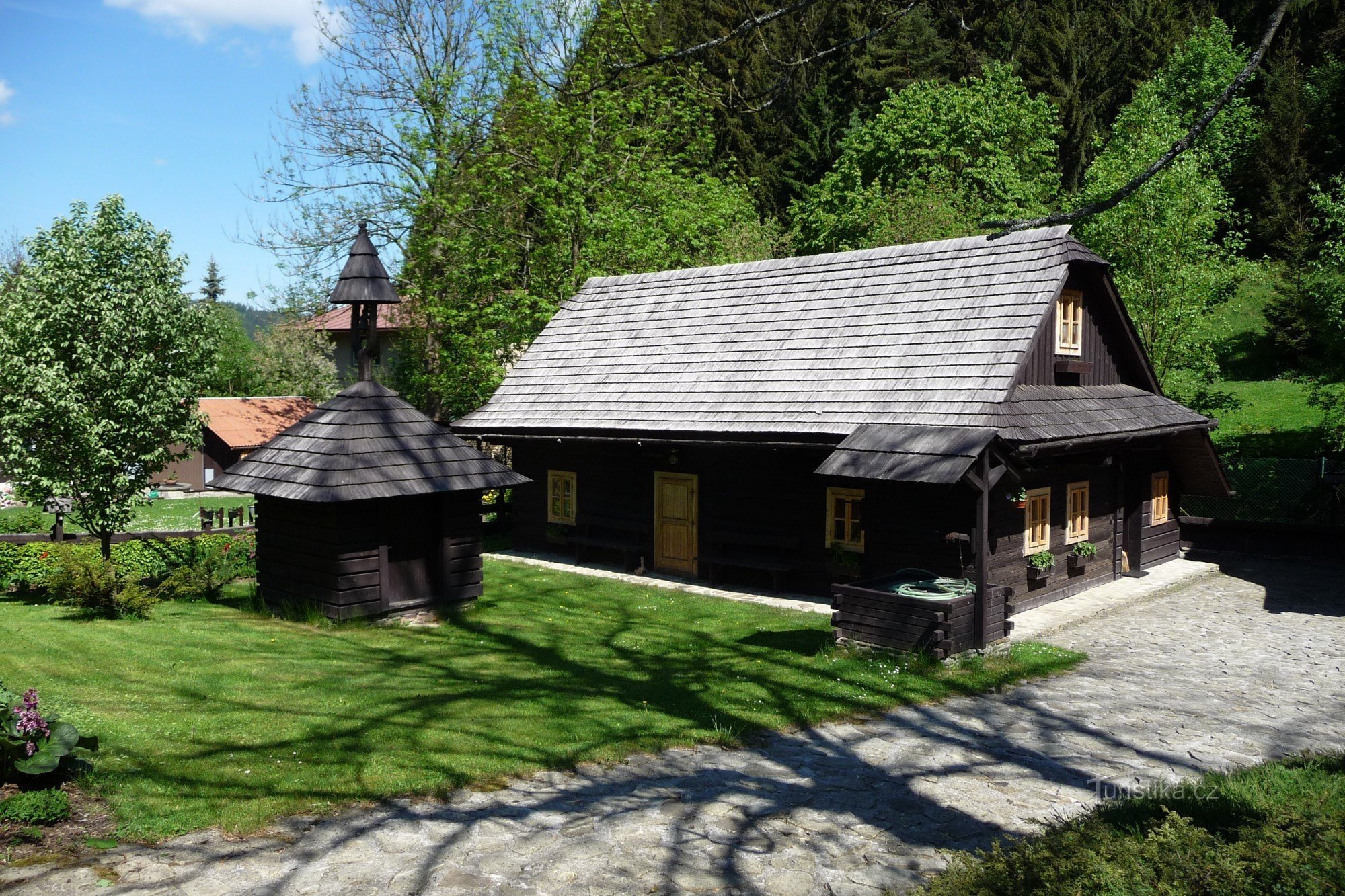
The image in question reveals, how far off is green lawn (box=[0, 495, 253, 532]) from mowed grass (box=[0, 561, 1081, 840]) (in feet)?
38.5

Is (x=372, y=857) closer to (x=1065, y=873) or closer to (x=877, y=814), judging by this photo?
(x=877, y=814)

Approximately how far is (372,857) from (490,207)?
22932mm

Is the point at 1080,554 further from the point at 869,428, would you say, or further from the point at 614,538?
the point at 614,538

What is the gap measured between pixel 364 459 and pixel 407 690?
4039 millimetres

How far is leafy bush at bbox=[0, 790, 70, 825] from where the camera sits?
6.41 meters

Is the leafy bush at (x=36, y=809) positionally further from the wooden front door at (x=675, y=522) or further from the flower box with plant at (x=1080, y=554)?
the flower box with plant at (x=1080, y=554)

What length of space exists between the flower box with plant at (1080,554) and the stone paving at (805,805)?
168 inches

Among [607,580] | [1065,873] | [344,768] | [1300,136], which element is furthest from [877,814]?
[1300,136]

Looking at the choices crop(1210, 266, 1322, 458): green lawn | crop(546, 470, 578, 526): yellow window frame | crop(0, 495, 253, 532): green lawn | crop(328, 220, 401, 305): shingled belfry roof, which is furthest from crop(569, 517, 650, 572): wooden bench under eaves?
crop(1210, 266, 1322, 458): green lawn

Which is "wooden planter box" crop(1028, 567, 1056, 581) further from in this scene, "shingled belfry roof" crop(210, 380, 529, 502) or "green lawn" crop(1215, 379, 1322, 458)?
"green lawn" crop(1215, 379, 1322, 458)

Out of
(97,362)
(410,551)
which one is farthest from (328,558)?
(97,362)

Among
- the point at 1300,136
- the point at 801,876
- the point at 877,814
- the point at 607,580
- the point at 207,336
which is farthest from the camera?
the point at 1300,136

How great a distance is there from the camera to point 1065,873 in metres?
4.47

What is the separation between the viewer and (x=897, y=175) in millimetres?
35375
